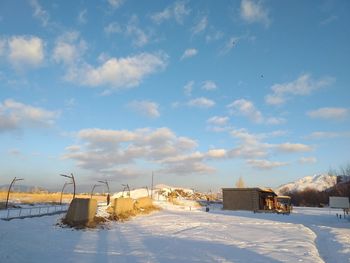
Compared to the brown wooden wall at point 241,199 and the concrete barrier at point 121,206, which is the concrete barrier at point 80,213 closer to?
the concrete barrier at point 121,206

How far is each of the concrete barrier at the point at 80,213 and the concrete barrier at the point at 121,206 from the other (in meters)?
7.63

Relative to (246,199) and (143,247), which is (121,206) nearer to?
(143,247)

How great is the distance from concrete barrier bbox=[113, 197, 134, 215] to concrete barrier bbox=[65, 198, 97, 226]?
7632mm

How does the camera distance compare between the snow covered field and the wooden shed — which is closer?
the snow covered field

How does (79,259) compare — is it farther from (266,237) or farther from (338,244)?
(338,244)

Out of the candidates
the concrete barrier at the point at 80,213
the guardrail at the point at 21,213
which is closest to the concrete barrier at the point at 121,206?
the guardrail at the point at 21,213

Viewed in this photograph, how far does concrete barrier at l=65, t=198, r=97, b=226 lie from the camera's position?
71.6ft

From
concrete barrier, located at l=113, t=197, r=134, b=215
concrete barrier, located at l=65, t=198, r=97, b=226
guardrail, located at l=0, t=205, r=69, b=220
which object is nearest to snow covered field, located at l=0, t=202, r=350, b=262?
concrete barrier, located at l=65, t=198, r=97, b=226

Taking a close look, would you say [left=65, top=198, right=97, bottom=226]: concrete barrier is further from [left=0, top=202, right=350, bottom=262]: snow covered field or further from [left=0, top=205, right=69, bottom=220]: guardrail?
[left=0, top=205, right=69, bottom=220]: guardrail

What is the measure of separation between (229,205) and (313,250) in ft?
152

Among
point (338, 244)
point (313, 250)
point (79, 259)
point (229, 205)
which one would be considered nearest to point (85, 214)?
point (79, 259)

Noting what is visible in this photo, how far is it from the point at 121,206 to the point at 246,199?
3335 cm

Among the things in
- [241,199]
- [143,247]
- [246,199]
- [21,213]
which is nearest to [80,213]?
[143,247]

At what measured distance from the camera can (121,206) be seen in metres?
32.0
